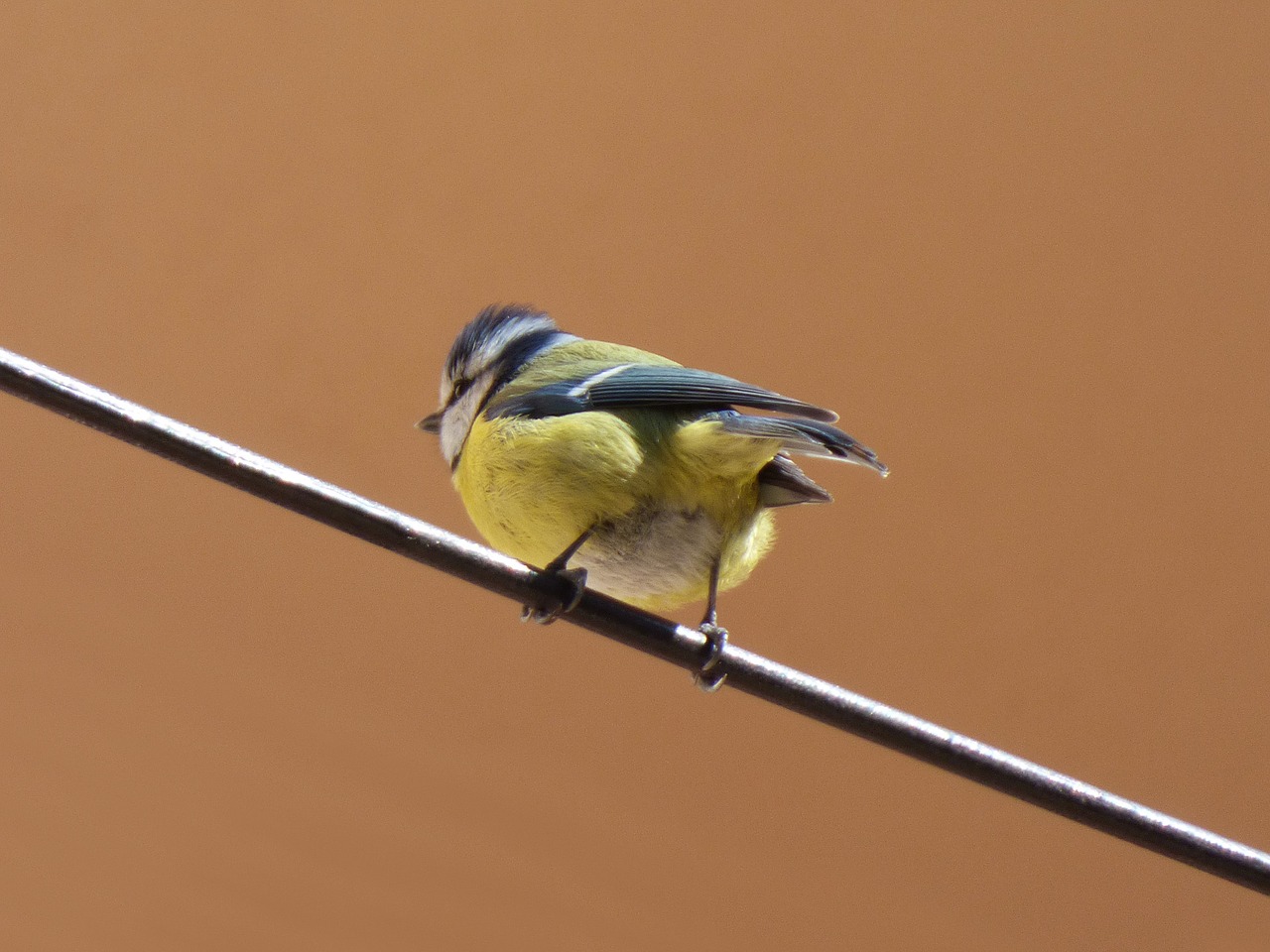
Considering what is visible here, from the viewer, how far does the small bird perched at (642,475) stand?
1.50 m

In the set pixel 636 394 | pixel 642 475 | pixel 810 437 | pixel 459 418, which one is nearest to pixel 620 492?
pixel 642 475

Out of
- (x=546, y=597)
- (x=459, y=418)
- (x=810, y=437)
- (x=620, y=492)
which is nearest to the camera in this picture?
(x=546, y=597)

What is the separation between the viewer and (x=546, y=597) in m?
1.10

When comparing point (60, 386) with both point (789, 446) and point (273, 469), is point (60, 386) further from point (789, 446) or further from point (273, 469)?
point (789, 446)

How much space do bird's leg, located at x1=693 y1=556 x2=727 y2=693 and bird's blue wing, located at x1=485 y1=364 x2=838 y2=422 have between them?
0.80 feet

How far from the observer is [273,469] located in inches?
35.5

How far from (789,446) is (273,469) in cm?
71

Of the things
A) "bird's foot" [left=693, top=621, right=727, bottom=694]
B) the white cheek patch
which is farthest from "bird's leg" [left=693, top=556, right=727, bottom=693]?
the white cheek patch

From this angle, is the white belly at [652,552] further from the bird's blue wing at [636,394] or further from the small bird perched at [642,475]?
the bird's blue wing at [636,394]

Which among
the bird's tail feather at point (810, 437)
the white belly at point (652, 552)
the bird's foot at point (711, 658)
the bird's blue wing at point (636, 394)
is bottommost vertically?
the bird's foot at point (711, 658)

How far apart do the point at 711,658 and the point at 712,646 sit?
7 centimetres

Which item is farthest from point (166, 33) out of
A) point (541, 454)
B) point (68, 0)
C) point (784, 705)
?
point (784, 705)

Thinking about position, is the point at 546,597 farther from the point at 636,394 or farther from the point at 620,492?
the point at 636,394

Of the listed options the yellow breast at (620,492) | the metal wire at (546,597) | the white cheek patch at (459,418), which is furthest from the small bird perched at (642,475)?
the metal wire at (546,597)
